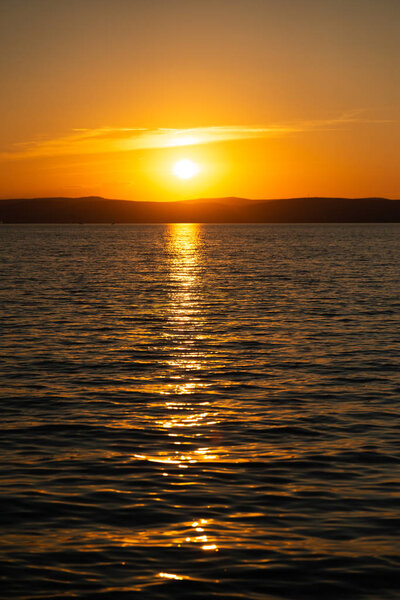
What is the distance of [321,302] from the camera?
51.4m

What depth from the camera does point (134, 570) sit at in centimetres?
1100

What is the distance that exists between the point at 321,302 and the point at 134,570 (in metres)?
41.6

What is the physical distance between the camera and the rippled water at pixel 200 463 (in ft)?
36.1

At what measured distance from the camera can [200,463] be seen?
1595 cm

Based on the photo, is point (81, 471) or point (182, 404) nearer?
point (81, 471)

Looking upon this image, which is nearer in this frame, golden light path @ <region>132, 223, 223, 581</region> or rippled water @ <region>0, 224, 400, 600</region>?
rippled water @ <region>0, 224, 400, 600</region>

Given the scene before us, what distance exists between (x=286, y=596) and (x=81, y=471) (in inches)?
246

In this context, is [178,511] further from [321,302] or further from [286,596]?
[321,302]

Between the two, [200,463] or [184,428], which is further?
[184,428]

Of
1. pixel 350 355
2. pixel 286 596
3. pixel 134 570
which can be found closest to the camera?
pixel 286 596

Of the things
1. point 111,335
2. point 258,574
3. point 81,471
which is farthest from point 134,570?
point 111,335

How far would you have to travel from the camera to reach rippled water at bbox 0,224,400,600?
11.0 metres

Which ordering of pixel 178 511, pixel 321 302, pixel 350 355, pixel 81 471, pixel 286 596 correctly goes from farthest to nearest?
pixel 321 302 → pixel 350 355 → pixel 81 471 → pixel 178 511 → pixel 286 596

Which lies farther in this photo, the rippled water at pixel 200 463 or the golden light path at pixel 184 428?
the golden light path at pixel 184 428
